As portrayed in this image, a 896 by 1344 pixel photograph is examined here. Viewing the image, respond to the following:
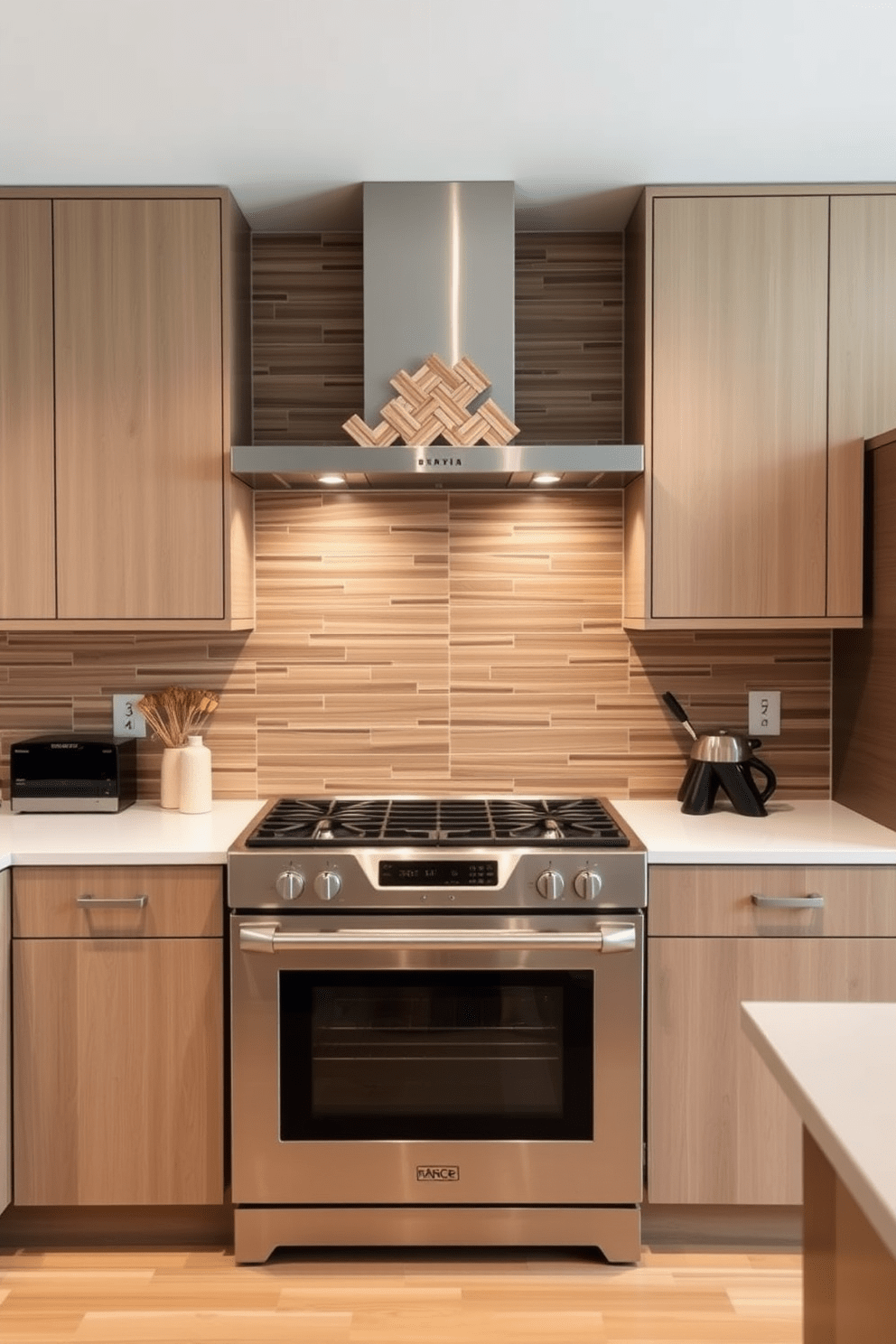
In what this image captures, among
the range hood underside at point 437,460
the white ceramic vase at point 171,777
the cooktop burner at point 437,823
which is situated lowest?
the cooktop burner at point 437,823

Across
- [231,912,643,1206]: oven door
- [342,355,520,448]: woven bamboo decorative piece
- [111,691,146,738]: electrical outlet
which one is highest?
[342,355,520,448]: woven bamboo decorative piece

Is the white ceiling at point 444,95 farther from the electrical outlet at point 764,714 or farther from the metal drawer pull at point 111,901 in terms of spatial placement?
the metal drawer pull at point 111,901

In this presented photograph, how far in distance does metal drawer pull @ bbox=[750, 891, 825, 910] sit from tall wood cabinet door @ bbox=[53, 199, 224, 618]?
1.40 meters

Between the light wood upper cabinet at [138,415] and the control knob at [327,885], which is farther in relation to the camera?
the light wood upper cabinet at [138,415]

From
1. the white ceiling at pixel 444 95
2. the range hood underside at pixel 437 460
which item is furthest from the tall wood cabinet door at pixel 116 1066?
the white ceiling at pixel 444 95

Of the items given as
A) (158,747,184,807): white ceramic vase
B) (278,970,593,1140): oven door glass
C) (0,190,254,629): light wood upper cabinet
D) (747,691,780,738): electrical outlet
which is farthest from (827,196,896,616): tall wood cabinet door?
(158,747,184,807): white ceramic vase

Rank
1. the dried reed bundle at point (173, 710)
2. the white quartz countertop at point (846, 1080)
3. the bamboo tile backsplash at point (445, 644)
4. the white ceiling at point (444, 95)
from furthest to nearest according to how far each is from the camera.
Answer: the bamboo tile backsplash at point (445, 644) → the dried reed bundle at point (173, 710) → the white ceiling at point (444, 95) → the white quartz countertop at point (846, 1080)

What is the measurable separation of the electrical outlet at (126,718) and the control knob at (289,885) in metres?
0.86

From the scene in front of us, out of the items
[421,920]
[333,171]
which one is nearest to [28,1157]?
[421,920]

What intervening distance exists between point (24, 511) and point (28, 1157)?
1448mm

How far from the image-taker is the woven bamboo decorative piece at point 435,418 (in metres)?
2.63

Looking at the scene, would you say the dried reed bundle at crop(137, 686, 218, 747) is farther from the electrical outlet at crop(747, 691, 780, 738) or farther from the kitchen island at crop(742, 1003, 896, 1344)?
the kitchen island at crop(742, 1003, 896, 1344)

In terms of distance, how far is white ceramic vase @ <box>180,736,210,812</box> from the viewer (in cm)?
282

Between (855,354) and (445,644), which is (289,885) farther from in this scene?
(855,354)
